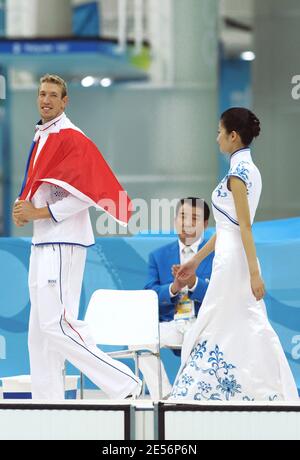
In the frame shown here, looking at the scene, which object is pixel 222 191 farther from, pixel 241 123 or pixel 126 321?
pixel 126 321

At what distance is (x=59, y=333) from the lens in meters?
4.31

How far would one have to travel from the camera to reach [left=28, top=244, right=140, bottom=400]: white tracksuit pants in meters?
4.31

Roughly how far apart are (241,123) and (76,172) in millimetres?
648

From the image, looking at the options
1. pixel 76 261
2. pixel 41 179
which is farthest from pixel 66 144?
pixel 76 261

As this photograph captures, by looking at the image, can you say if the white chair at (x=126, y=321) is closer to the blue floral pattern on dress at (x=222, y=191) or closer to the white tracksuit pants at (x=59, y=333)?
the white tracksuit pants at (x=59, y=333)

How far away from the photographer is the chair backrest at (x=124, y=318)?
4.90 m

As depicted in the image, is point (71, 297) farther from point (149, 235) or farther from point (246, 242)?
point (149, 235)

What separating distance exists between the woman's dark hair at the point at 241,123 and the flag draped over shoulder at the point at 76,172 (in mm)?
520

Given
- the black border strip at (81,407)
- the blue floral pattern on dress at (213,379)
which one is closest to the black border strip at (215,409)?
the black border strip at (81,407)

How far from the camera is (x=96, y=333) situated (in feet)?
16.2

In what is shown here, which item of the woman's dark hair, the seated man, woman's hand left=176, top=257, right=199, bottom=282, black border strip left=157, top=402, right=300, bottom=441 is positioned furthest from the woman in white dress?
black border strip left=157, top=402, right=300, bottom=441

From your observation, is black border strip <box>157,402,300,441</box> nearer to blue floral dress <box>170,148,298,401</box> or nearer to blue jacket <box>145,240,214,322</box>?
blue floral dress <box>170,148,298,401</box>

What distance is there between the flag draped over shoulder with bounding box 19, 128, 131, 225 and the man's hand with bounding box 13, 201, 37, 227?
0.06 meters

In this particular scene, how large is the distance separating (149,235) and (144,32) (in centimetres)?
610
